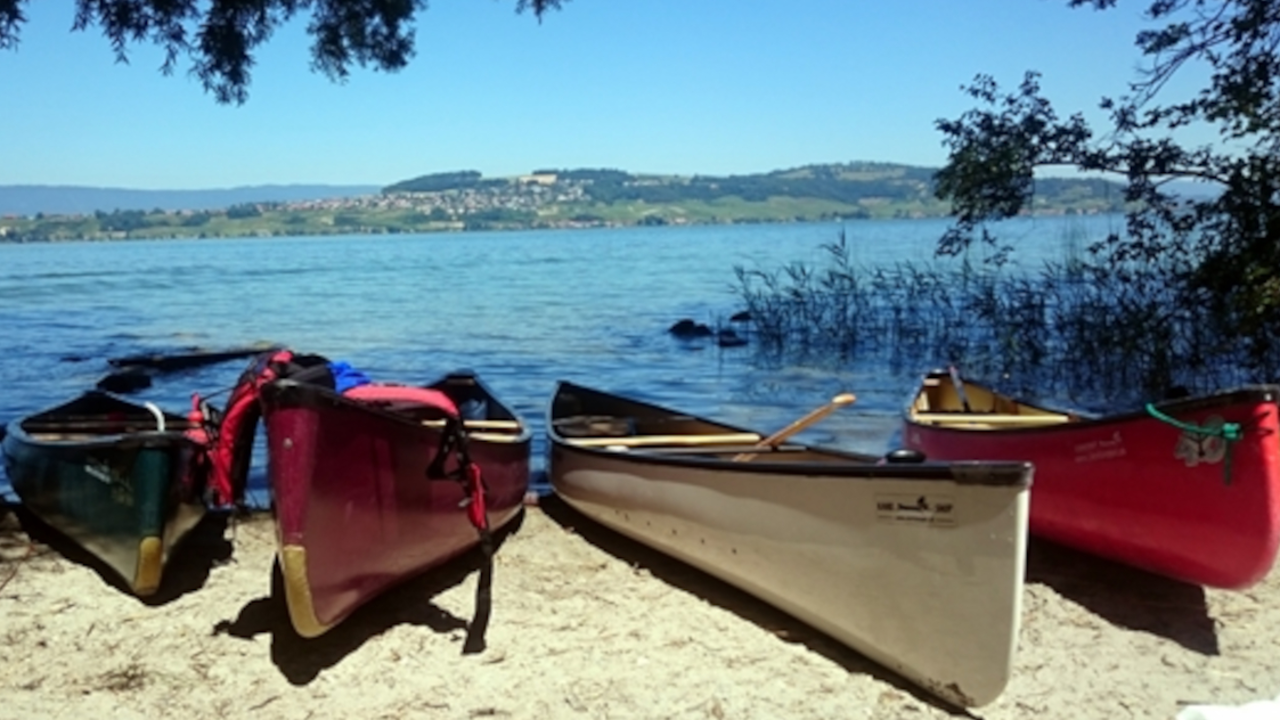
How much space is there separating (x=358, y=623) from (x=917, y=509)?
2748mm

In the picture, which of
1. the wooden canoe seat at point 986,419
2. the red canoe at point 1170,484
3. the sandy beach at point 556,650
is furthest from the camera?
the wooden canoe seat at point 986,419

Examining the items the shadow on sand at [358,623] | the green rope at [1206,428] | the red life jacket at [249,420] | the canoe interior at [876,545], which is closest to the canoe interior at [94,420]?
the red life jacket at [249,420]

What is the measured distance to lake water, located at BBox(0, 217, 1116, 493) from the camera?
1562 centimetres

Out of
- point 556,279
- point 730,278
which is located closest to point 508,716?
point 730,278

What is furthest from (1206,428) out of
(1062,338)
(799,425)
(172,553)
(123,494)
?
(1062,338)

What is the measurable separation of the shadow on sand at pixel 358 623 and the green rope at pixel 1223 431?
3458 millimetres

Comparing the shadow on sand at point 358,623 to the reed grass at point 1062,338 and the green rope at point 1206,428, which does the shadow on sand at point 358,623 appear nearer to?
the green rope at point 1206,428

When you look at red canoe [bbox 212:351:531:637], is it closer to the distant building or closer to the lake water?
the lake water

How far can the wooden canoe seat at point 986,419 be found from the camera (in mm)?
7418

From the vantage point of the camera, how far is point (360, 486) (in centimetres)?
502

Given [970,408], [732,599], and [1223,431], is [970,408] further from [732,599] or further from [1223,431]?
[732,599]

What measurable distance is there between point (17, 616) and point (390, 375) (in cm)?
1333

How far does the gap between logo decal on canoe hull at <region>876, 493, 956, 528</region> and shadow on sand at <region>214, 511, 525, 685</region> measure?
1.97 m

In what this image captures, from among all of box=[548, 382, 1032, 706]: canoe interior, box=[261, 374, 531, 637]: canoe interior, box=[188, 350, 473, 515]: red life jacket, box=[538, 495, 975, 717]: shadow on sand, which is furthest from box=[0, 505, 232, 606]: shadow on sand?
box=[548, 382, 1032, 706]: canoe interior
